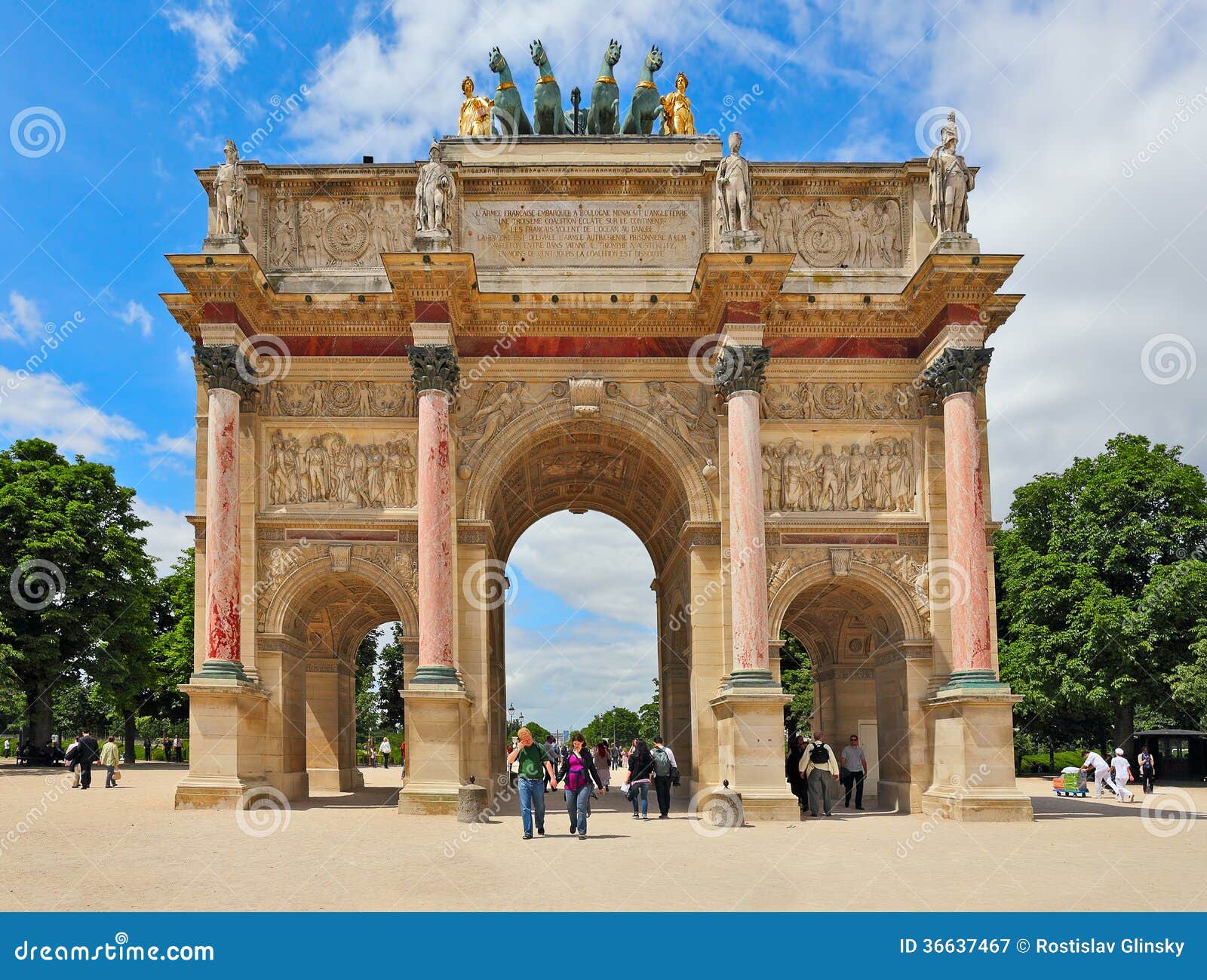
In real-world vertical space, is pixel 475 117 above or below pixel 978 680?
above

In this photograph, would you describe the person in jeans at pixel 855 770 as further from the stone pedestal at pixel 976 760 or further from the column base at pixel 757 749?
the column base at pixel 757 749

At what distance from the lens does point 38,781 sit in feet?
113

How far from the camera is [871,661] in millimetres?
29297

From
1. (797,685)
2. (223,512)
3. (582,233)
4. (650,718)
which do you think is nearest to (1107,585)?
(797,685)

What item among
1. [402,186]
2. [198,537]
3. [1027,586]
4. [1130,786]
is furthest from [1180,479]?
[198,537]

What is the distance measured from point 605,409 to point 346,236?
7.31 metres

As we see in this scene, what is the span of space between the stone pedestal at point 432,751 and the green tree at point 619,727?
118 meters

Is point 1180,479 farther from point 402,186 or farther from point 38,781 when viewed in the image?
point 38,781

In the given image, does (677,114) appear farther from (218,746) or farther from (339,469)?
(218,746)

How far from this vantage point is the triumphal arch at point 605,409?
83.0ft

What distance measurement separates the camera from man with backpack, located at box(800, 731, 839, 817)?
25016 mm

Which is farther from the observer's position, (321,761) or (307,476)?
(321,761)

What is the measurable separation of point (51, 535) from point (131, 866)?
105 feet

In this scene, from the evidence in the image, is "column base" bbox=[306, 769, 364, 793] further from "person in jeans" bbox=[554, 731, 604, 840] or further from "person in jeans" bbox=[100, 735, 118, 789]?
"person in jeans" bbox=[554, 731, 604, 840]
